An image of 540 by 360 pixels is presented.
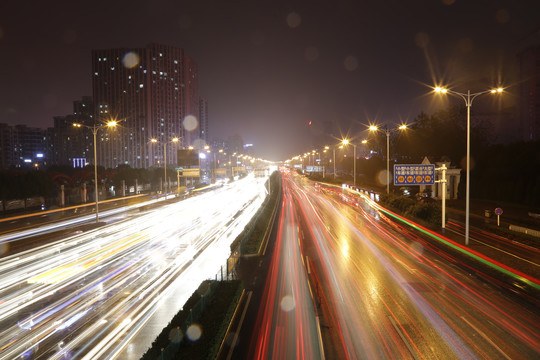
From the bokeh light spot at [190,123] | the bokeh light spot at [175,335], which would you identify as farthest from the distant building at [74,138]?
the bokeh light spot at [175,335]

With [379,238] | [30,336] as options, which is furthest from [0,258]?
[379,238]

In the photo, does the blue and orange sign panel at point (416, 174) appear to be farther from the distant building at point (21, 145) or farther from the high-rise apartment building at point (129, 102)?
the distant building at point (21, 145)

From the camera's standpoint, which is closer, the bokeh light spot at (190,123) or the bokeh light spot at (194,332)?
the bokeh light spot at (194,332)

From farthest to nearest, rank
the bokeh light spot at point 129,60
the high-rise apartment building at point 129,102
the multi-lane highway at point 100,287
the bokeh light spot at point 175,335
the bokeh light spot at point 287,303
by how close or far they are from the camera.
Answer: the high-rise apartment building at point 129,102, the bokeh light spot at point 129,60, the bokeh light spot at point 287,303, the multi-lane highway at point 100,287, the bokeh light spot at point 175,335

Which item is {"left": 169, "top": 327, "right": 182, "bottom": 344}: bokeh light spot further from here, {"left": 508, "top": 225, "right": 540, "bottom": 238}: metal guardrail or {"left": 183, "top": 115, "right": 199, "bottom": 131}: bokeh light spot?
{"left": 183, "top": 115, "right": 199, "bottom": 131}: bokeh light spot

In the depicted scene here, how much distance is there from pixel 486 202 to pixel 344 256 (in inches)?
1461

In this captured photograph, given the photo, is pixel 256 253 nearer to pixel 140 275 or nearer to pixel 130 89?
pixel 140 275

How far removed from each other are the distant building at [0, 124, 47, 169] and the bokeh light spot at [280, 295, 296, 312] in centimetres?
17761

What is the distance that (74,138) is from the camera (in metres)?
176

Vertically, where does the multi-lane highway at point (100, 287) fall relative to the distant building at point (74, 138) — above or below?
below

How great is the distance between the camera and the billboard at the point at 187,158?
75.8 meters

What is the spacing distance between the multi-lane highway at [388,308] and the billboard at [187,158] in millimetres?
56243

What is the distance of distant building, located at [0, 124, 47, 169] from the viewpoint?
163m

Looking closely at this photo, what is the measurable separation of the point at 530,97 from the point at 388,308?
3852 inches
